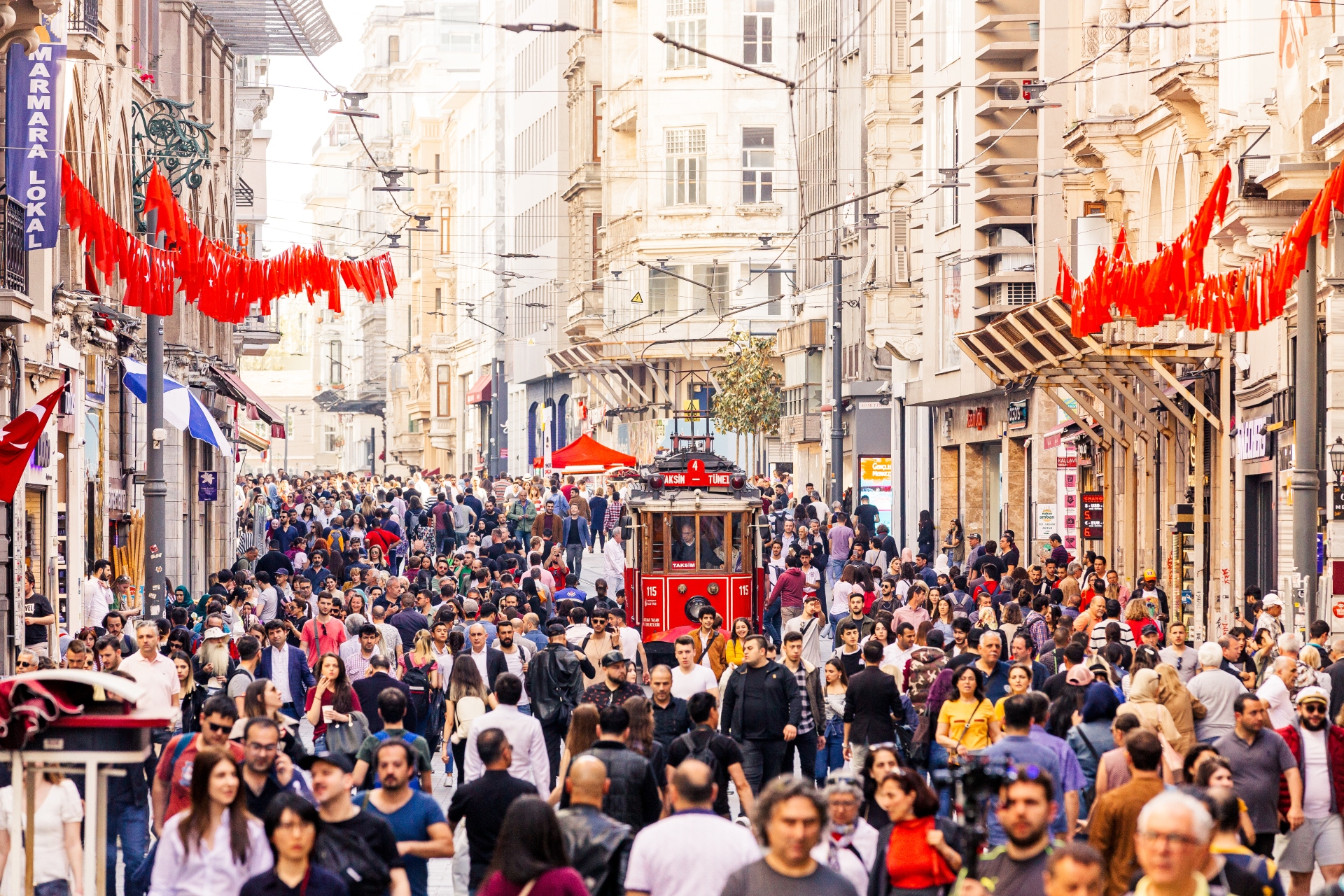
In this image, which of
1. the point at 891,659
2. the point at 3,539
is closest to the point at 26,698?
the point at 891,659

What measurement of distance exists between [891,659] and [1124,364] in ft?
50.4

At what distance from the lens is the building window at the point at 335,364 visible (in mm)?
169250

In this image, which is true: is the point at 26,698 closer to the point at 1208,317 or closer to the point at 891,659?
the point at 891,659

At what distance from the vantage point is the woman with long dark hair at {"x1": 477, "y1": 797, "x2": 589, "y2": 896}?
8.14m

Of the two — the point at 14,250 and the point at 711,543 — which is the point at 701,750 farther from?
the point at 711,543

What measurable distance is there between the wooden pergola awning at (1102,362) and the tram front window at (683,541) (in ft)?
Answer: 23.2

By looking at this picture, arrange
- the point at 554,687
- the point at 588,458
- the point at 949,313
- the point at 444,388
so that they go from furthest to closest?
1. the point at 444,388
2. the point at 588,458
3. the point at 949,313
4. the point at 554,687

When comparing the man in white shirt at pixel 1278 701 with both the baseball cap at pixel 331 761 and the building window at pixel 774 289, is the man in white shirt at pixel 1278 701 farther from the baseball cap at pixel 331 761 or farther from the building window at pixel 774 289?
the building window at pixel 774 289

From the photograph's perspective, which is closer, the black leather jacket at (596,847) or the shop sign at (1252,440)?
the black leather jacket at (596,847)

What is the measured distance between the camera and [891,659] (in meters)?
17.4

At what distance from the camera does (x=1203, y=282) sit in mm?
25422

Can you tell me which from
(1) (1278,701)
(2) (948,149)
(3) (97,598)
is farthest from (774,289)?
(1) (1278,701)

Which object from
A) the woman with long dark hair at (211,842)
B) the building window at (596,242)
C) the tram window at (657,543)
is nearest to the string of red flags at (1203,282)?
the tram window at (657,543)

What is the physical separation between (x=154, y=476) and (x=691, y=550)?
6.21 metres
